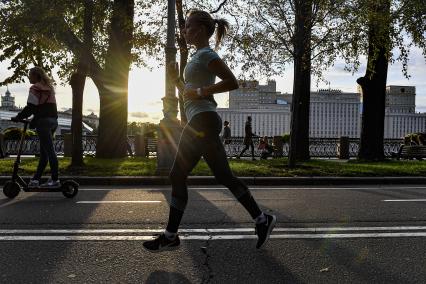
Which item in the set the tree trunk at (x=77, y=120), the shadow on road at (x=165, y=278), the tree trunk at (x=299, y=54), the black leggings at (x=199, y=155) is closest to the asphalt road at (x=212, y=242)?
the shadow on road at (x=165, y=278)

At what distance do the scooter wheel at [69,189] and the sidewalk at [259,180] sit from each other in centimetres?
233

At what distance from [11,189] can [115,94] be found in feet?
32.4

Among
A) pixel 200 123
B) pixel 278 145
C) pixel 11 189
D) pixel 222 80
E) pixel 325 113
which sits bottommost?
pixel 11 189

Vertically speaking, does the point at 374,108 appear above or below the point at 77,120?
above

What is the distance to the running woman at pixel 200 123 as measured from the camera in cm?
360

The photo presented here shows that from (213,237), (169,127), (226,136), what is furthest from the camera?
(226,136)

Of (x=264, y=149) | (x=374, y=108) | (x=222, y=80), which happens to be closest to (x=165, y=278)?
(x=222, y=80)

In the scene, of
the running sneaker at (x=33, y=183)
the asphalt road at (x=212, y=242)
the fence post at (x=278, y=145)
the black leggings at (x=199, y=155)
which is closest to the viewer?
the asphalt road at (x=212, y=242)

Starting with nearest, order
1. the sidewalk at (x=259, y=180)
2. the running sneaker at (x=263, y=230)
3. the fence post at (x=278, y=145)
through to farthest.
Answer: the running sneaker at (x=263, y=230)
the sidewalk at (x=259, y=180)
the fence post at (x=278, y=145)

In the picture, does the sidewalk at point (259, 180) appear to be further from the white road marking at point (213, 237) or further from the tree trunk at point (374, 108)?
the tree trunk at point (374, 108)

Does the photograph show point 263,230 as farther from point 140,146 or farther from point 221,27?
point 140,146

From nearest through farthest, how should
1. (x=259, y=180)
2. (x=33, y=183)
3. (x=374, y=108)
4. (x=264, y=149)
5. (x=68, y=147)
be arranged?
(x=33, y=183), (x=259, y=180), (x=374, y=108), (x=68, y=147), (x=264, y=149)

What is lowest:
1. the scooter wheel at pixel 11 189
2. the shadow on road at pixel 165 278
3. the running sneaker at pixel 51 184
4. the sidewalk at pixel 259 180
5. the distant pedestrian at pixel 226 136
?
the sidewalk at pixel 259 180

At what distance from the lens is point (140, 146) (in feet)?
67.2
